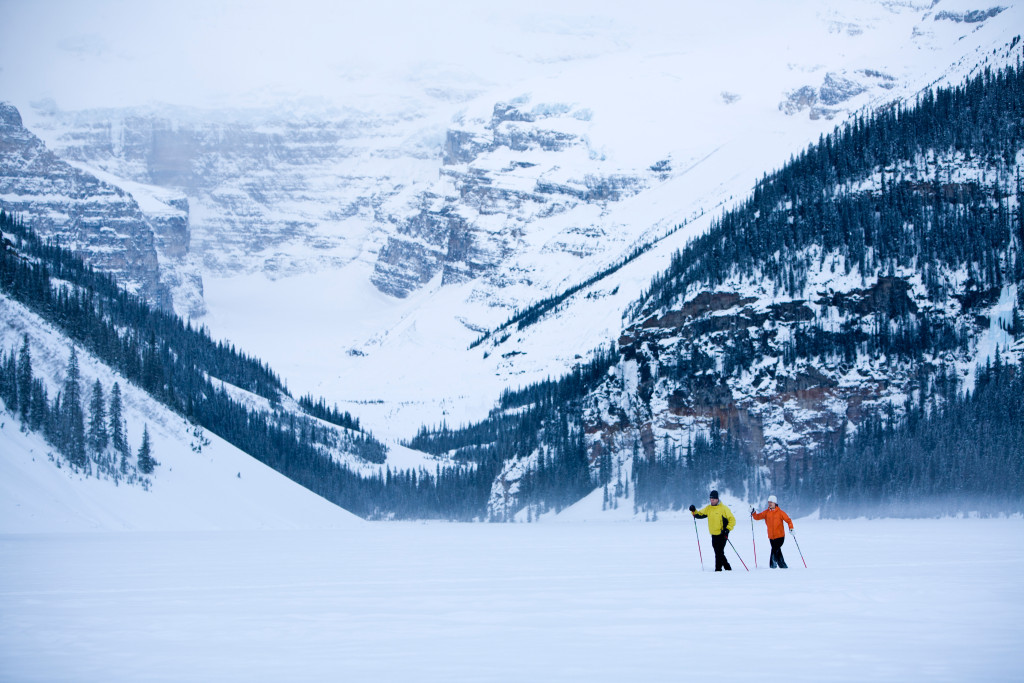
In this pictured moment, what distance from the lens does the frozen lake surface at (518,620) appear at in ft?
74.9

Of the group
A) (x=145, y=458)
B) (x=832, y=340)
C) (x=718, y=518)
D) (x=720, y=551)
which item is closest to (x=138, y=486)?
(x=145, y=458)

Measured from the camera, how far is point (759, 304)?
147m

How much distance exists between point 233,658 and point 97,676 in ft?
9.48

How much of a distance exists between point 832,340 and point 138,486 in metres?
78.8

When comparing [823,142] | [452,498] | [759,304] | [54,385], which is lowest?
[452,498]

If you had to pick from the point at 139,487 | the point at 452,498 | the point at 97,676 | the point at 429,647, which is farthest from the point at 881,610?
the point at 452,498

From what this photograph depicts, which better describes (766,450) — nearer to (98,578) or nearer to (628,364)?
(628,364)

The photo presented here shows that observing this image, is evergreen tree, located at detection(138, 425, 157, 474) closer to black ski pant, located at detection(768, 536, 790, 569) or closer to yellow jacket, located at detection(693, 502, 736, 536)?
yellow jacket, located at detection(693, 502, 736, 536)

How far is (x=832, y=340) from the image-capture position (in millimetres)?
142000

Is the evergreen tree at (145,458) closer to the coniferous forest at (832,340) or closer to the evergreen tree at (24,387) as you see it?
the coniferous forest at (832,340)

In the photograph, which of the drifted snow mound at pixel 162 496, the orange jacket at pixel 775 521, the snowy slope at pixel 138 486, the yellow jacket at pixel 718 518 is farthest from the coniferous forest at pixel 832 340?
the orange jacket at pixel 775 521

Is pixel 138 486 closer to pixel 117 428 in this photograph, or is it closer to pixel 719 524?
pixel 117 428

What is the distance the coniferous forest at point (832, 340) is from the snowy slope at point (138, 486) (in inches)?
123

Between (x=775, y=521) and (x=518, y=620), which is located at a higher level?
(x=775, y=521)
